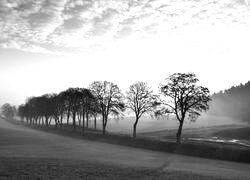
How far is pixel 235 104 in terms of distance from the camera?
124000 millimetres

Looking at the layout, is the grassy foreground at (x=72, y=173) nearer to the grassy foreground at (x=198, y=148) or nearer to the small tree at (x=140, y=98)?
the grassy foreground at (x=198, y=148)

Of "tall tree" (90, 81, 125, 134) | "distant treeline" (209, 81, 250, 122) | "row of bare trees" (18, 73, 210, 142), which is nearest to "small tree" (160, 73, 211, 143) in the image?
"row of bare trees" (18, 73, 210, 142)

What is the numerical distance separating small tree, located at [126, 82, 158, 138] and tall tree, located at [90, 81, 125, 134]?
527cm

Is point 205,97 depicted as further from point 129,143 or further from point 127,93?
point 127,93

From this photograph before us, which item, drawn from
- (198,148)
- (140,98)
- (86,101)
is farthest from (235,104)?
(198,148)

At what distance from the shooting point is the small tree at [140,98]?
2584 inches

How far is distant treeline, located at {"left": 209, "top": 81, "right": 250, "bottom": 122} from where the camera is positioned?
114 m

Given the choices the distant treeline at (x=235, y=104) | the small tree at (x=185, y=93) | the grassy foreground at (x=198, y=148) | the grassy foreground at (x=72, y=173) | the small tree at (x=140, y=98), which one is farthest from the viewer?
the distant treeline at (x=235, y=104)

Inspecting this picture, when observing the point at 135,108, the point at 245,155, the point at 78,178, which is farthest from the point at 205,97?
the point at 78,178

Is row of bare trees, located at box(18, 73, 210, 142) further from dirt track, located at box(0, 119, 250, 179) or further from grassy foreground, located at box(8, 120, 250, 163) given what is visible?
dirt track, located at box(0, 119, 250, 179)

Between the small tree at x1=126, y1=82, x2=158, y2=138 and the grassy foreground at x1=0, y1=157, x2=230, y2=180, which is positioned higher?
the small tree at x1=126, y1=82, x2=158, y2=138

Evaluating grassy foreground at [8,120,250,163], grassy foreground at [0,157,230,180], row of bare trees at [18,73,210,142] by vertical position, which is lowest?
grassy foreground at [8,120,250,163]

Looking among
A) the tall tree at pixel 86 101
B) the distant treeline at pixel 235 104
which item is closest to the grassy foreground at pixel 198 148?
the tall tree at pixel 86 101

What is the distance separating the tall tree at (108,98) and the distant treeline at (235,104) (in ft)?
218
